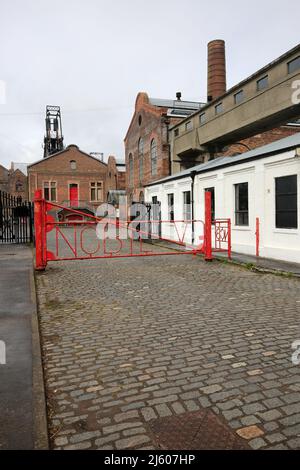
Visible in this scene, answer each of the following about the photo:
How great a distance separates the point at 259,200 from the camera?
43.1 ft

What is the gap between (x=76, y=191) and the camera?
1953 inches

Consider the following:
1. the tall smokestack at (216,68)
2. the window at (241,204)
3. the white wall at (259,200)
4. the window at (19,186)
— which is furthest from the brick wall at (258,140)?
the window at (19,186)

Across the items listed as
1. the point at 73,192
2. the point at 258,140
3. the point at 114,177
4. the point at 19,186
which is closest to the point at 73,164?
the point at 73,192

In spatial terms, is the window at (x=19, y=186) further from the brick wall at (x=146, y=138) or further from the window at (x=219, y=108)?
the window at (x=219, y=108)

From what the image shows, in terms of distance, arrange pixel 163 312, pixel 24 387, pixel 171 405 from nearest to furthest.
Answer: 1. pixel 171 405
2. pixel 24 387
3. pixel 163 312

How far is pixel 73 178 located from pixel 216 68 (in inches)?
1053

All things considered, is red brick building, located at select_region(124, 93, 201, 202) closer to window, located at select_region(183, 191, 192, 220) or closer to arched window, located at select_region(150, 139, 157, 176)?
arched window, located at select_region(150, 139, 157, 176)

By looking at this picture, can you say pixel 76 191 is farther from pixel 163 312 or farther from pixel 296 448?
pixel 296 448

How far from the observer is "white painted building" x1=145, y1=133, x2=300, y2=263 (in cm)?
1160

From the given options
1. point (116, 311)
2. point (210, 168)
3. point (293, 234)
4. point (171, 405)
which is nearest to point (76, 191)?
point (210, 168)

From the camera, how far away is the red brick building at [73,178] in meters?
47.8

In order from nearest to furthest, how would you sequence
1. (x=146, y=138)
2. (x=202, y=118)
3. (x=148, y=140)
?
(x=202, y=118) → (x=148, y=140) → (x=146, y=138)

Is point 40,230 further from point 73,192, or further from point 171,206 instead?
point 73,192

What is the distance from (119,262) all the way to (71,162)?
3968cm
